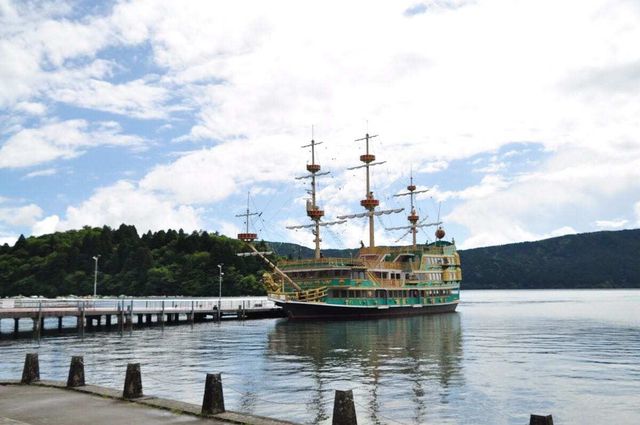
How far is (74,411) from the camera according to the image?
14.3 meters

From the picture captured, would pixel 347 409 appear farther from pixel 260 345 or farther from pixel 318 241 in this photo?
pixel 318 241

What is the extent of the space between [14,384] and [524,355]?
31.6 m

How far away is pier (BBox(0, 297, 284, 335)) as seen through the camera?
185 ft

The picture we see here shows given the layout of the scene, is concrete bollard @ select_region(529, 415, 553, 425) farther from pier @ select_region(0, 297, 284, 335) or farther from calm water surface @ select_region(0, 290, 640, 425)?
pier @ select_region(0, 297, 284, 335)

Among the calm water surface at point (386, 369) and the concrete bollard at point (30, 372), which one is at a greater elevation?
the concrete bollard at point (30, 372)

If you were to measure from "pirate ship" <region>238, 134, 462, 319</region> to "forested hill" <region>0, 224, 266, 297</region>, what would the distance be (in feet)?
220

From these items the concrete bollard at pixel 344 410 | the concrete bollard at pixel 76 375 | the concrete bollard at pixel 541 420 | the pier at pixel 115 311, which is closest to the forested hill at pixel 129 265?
the pier at pixel 115 311

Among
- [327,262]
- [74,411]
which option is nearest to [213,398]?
[74,411]

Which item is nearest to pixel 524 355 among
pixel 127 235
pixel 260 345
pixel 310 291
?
pixel 260 345

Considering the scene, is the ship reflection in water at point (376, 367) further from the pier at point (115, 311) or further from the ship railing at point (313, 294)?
the pier at point (115, 311)

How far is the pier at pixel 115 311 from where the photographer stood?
185ft

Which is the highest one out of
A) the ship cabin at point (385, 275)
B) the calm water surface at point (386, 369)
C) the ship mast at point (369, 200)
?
the ship mast at point (369, 200)

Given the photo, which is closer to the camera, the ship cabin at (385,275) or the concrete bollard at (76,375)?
the concrete bollard at (76,375)

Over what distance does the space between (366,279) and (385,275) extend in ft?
22.8
